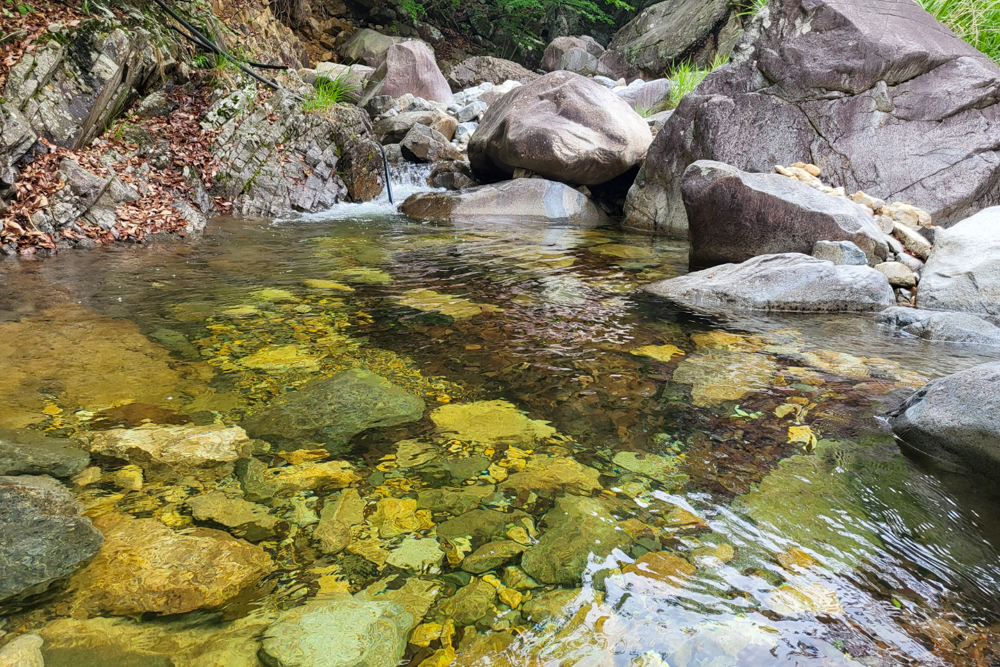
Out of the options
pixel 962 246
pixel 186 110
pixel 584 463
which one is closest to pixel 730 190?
pixel 962 246

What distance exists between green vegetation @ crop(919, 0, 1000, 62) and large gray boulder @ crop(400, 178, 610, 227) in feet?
16.3

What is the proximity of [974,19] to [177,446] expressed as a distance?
33.0 feet

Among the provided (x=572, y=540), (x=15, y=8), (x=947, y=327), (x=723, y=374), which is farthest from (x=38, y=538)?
(x=15, y=8)

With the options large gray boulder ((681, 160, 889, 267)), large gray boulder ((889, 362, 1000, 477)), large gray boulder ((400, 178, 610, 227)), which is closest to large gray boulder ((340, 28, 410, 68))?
large gray boulder ((400, 178, 610, 227))

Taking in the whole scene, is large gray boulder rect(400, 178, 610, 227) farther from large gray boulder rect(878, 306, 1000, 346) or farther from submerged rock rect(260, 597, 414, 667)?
submerged rock rect(260, 597, 414, 667)

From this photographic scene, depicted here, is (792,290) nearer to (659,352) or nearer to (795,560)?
(659,352)

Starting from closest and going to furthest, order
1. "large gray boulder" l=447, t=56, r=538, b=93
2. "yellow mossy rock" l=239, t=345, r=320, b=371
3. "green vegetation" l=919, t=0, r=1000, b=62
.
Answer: "yellow mossy rock" l=239, t=345, r=320, b=371 < "green vegetation" l=919, t=0, r=1000, b=62 < "large gray boulder" l=447, t=56, r=538, b=93

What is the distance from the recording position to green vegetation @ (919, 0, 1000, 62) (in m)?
7.55

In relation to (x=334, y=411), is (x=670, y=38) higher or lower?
higher

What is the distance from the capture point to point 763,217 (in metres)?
5.34

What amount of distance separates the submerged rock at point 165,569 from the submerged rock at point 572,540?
0.71 m

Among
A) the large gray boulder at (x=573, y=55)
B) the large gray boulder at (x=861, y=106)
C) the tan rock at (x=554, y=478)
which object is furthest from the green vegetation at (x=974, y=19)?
the large gray boulder at (x=573, y=55)

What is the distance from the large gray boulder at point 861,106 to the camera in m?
6.55

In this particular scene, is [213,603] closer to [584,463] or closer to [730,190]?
[584,463]
